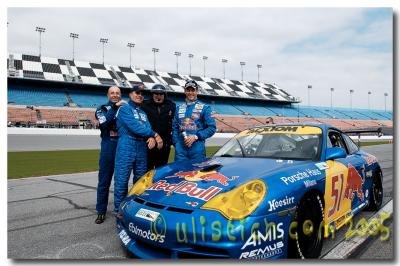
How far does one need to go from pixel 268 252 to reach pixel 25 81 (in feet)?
110

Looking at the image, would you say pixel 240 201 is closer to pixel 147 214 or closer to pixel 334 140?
pixel 147 214

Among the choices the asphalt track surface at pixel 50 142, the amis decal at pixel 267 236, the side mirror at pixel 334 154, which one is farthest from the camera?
the asphalt track surface at pixel 50 142

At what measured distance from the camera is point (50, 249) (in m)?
3.06

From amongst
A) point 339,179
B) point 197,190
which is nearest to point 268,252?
point 197,190

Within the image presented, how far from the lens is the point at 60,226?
12.5 feet

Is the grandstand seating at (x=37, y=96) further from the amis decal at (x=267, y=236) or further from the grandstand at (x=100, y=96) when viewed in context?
the amis decal at (x=267, y=236)

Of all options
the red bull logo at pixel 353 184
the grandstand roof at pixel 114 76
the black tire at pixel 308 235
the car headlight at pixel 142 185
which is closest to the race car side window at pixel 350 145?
the red bull logo at pixel 353 184

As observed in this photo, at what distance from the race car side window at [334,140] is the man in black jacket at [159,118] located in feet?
6.97

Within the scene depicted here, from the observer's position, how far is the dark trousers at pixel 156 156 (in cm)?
480

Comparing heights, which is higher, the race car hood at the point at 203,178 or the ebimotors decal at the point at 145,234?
the race car hood at the point at 203,178

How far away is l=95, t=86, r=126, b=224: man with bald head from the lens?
403 centimetres

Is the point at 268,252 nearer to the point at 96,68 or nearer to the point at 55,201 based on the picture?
the point at 55,201

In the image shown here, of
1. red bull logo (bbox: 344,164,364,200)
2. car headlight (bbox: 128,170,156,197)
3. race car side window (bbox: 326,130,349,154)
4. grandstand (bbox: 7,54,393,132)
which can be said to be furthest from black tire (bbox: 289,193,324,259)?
grandstand (bbox: 7,54,393,132)

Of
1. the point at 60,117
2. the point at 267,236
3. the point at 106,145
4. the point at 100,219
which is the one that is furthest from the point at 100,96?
the point at 267,236
